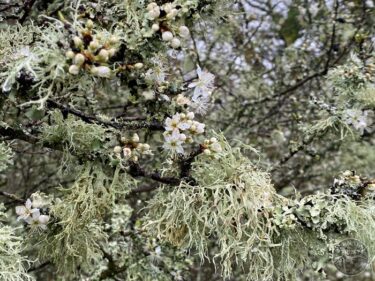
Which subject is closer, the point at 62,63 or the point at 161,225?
the point at 62,63

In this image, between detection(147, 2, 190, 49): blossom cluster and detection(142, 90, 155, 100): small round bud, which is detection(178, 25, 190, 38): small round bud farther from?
detection(142, 90, 155, 100): small round bud

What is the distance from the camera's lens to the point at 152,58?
1.22 m

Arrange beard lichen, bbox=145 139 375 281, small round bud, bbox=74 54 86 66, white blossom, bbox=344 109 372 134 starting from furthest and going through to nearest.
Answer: white blossom, bbox=344 109 372 134
beard lichen, bbox=145 139 375 281
small round bud, bbox=74 54 86 66

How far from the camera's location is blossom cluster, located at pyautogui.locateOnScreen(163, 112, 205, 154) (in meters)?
1.21

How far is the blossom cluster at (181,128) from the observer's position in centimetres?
121

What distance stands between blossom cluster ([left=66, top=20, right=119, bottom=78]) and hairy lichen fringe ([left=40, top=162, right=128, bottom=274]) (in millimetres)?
320

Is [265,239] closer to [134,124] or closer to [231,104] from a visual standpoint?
[134,124]

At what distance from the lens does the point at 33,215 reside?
Result: 129 centimetres

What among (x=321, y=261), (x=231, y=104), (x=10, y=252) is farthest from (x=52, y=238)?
(x=231, y=104)

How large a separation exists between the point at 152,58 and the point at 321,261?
0.57m

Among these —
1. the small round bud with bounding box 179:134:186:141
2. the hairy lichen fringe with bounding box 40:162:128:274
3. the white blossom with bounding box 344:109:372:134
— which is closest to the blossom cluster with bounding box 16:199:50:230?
the hairy lichen fringe with bounding box 40:162:128:274

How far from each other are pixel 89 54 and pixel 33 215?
0.46 meters

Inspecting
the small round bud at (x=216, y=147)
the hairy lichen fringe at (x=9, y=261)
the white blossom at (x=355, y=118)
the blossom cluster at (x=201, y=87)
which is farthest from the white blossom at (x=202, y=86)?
the white blossom at (x=355, y=118)

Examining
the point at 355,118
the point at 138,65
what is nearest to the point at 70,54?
the point at 138,65
